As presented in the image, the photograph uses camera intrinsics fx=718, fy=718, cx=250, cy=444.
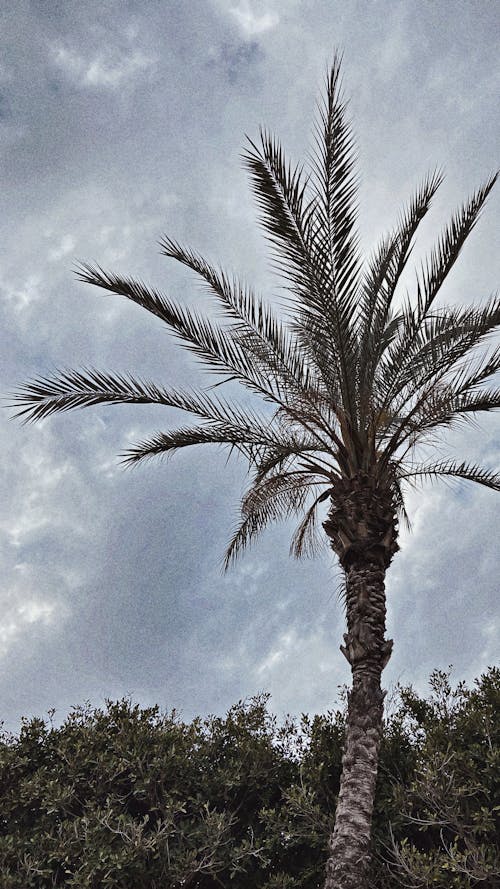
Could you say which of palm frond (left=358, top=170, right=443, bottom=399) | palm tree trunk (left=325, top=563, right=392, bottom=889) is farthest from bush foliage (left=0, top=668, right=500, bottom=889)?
palm frond (left=358, top=170, right=443, bottom=399)

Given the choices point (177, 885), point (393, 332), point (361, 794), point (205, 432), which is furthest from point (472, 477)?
point (177, 885)

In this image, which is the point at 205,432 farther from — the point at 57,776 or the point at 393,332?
the point at 57,776

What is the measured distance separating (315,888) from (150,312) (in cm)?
784

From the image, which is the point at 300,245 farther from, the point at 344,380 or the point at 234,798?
the point at 234,798

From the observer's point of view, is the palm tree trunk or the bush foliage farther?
the bush foliage

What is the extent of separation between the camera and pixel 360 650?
27.6ft

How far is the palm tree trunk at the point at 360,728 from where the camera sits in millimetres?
7242

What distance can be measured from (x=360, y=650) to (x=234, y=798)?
3.14 metres

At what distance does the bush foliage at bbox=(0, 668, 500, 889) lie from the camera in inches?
329

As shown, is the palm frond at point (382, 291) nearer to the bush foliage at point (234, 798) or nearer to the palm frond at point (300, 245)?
the palm frond at point (300, 245)

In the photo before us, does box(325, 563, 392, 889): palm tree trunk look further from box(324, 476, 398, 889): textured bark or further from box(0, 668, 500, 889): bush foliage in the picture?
box(0, 668, 500, 889): bush foliage

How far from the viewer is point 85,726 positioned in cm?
1046

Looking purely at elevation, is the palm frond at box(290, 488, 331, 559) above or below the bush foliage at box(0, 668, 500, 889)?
above

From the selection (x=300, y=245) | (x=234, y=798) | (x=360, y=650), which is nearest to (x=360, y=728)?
(x=360, y=650)
